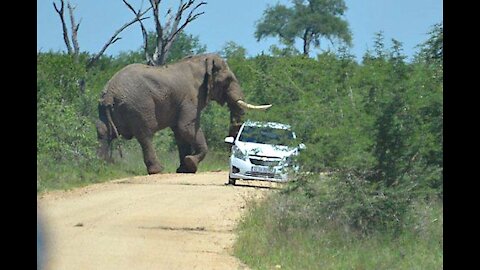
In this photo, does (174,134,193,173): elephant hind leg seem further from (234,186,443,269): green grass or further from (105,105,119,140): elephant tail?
(234,186,443,269): green grass

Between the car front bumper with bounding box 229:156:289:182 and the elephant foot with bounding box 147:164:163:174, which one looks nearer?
the car front bumper with bounding box 229:156:289:182

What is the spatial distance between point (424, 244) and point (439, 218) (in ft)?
1.48

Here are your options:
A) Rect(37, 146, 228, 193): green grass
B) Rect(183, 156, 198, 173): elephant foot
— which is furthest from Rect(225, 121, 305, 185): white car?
Rect(183, 156, 198, 173): elephant foot

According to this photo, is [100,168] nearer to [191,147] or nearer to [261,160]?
[261,160]

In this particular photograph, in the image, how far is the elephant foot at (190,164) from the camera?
81.7 ft

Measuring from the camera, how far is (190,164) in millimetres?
24938

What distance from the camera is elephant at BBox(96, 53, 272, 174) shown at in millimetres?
24234

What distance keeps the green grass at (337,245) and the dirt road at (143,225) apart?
0.36 m

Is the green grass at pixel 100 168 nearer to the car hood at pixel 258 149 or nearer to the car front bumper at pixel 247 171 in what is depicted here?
the car front bumper at pixel 247 171

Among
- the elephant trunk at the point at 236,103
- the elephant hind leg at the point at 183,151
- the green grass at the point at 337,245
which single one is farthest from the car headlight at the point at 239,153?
the green grass at the point at 337,245

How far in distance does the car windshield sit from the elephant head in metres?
4.37

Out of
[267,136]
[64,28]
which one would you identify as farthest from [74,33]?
[267,136]

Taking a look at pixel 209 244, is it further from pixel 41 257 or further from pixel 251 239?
pixel 41 257
